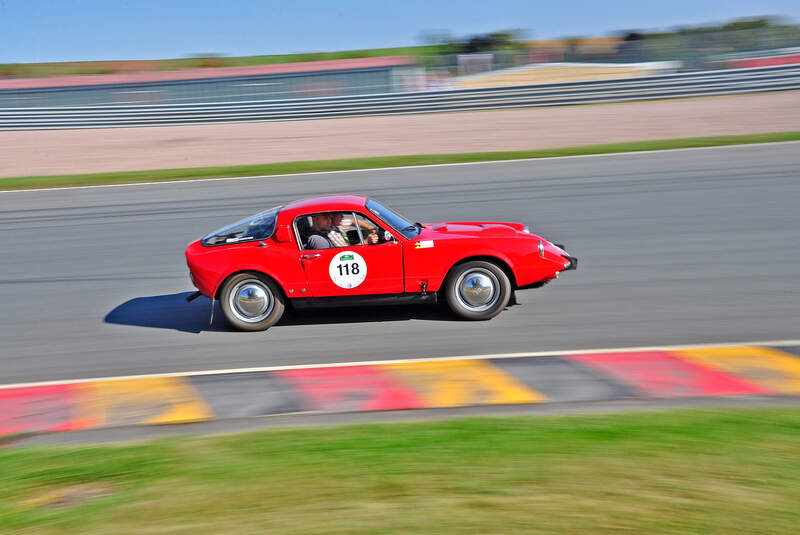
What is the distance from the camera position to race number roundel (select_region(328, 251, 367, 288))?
8062 mm

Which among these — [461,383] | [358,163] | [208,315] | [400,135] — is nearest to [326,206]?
[208,315]

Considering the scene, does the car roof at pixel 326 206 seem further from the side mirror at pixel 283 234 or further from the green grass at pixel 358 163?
the green grass at pixel 358 163

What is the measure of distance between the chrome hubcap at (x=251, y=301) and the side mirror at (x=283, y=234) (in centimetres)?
52

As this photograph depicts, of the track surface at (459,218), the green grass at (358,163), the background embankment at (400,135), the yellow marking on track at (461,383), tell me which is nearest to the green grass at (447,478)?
the yellow marking on track at (461,383)

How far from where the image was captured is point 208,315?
923cm

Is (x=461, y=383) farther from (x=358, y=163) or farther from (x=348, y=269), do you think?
→ (x=358, y=163)

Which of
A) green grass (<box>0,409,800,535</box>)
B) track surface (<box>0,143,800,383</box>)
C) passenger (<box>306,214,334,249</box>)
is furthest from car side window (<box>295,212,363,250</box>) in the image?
green grass (<box>0,409,800,535</box>)

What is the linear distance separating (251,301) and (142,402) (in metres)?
1.88

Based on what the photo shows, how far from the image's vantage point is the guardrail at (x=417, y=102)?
23422 millimetres

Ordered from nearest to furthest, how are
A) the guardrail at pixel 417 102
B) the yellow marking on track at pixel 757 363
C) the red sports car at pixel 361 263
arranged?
the yellow marking on track at pixel 757 363 → the red sports car at pixel 361 263 → the guardrail at pixel 417 102

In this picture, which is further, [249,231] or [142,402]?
[249,231]

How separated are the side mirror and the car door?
0.71 feet

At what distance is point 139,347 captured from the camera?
832cm

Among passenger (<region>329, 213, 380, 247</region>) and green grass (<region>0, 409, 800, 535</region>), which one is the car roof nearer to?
passenger (<region>329, 213, 380, 247</region>)
